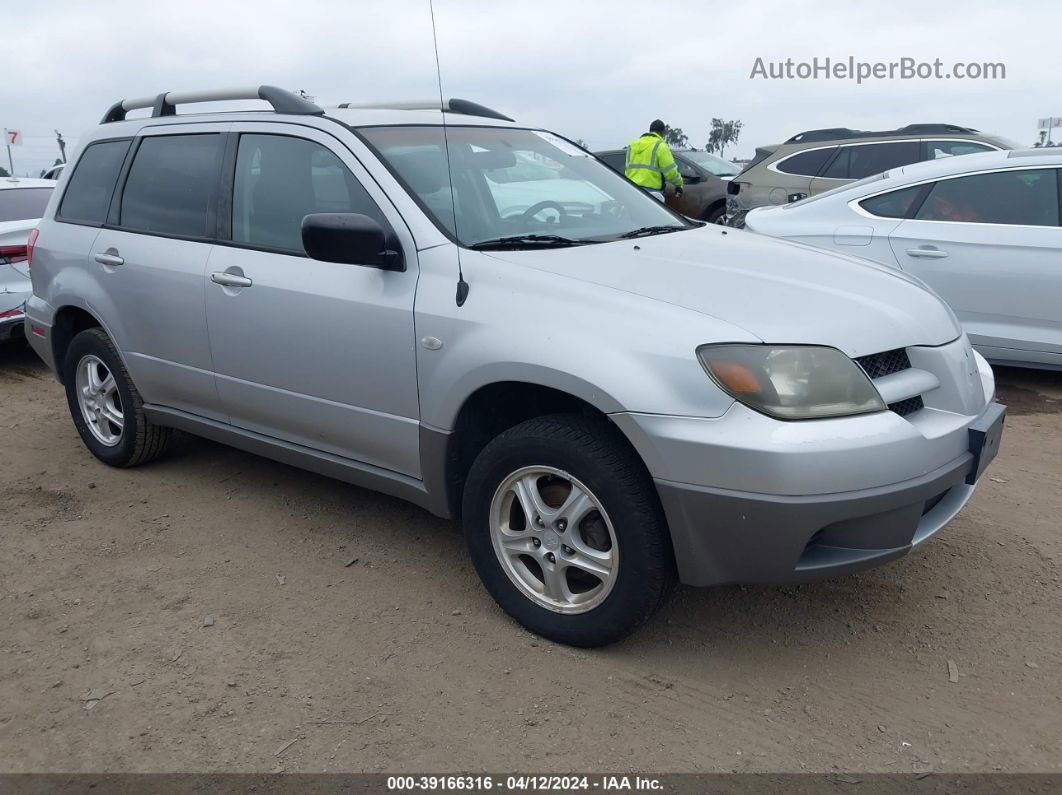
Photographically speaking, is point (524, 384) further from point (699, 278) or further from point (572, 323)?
point (699, 278)

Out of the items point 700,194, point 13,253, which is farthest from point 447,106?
point 700,194

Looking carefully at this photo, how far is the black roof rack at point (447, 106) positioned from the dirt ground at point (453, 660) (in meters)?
1.92

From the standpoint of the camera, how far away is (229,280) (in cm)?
379

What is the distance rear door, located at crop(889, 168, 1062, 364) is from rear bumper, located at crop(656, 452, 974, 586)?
10.8 ft

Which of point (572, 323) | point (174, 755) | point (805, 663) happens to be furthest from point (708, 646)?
point (174, 755)

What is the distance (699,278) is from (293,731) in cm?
184

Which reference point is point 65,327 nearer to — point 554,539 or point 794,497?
point 554,539

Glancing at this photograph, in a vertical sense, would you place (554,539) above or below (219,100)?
below

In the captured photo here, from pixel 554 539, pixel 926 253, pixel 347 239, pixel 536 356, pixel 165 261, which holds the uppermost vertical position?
pixel 347 239

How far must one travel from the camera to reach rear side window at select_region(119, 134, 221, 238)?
4.09 meters

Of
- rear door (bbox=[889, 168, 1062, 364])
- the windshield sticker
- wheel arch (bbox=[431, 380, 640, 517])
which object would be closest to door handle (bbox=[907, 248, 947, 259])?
rear door (bbox=[889, 168, 1062, 364])

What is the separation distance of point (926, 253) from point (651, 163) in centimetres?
452

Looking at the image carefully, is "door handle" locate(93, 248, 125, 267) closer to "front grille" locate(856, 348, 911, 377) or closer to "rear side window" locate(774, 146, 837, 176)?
"front grille" locate(856, 348, 911, 377)

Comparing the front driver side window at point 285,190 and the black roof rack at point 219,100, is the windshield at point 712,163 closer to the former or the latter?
the black roof rack at point 219,100
